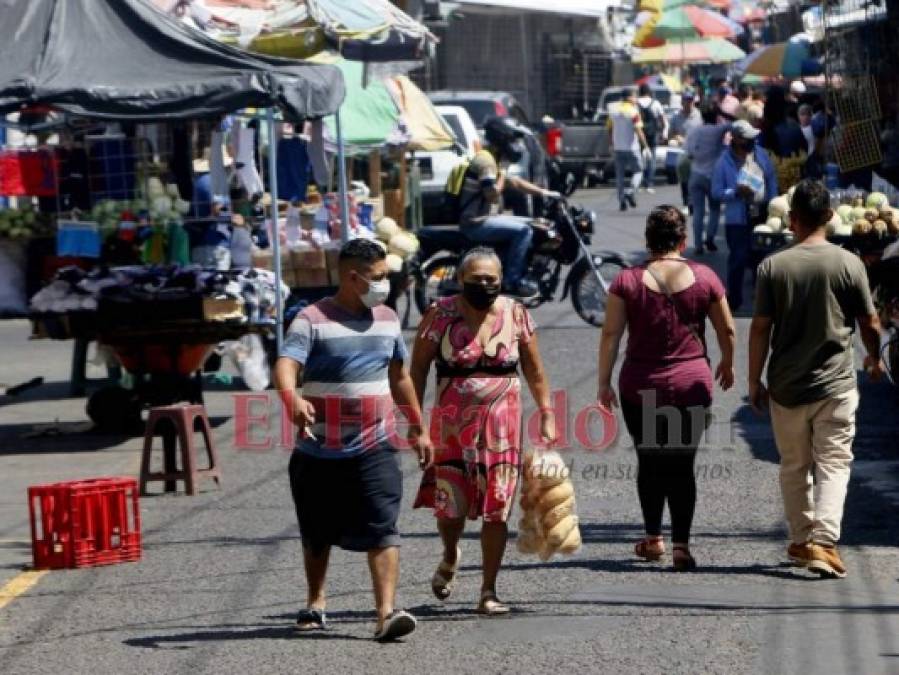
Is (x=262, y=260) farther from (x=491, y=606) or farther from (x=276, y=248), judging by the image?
(x=491, y=606)

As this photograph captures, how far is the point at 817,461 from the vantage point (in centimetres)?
910

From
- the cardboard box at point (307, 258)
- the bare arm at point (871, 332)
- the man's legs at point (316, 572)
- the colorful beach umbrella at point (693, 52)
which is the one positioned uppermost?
the colorful beach umbrella at point (693, 52)

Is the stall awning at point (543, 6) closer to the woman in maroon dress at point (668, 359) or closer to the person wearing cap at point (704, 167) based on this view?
the person wearing cap at point (704, 167)

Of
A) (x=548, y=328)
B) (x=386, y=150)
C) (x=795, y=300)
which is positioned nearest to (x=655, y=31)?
(x=386, y=150)

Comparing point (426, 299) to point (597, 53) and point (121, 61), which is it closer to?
point (121, 61)

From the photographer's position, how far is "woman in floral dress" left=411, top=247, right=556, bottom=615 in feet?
27.2

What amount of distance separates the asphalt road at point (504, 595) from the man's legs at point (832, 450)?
355mm

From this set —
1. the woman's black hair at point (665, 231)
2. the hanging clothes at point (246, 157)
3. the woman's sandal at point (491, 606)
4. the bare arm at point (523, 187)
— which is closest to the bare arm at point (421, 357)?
the woman's sandal at point (491, 606)

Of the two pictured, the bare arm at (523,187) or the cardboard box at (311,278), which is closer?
the cardboard box at (311,278)

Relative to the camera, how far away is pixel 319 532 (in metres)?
8.04

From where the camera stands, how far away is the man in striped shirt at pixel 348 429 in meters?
7.93

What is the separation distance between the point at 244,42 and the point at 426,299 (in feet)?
11.1

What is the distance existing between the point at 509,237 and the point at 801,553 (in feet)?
33.4

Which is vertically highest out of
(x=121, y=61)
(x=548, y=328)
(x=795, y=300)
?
(x=121, y=61)
